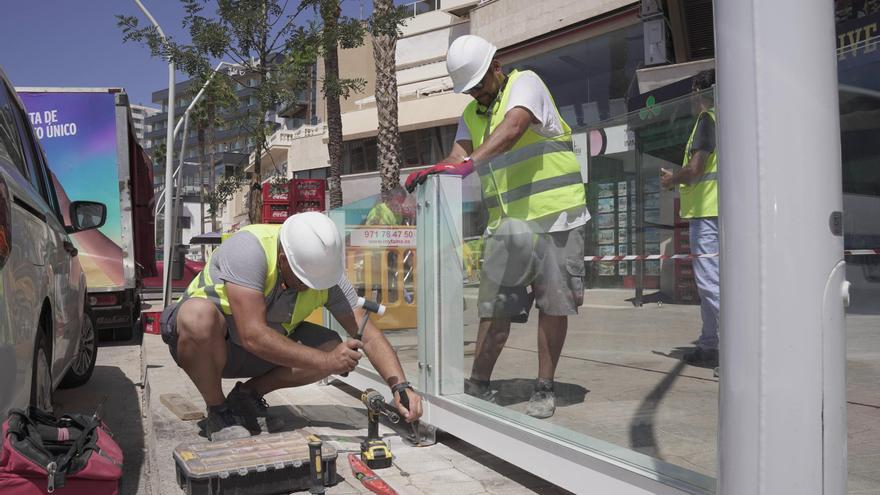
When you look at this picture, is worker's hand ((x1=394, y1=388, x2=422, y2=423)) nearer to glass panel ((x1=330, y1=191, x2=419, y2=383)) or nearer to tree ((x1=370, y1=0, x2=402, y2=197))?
glass panel ((x1=330, y1=191, x2=419, y2=383))

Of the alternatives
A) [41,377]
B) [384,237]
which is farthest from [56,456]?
[384,237]

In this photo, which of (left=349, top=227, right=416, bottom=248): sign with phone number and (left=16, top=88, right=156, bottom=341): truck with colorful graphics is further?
(left=16, top=88, right=156, bottom=341): truck with colorful graphics

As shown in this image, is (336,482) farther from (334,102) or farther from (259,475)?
(334,102)

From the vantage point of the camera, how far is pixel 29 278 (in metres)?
2.98

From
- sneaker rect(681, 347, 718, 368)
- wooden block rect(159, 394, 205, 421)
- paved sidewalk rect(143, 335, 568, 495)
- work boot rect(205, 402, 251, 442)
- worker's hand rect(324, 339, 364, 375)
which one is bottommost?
paved sidewalk rect(143, 335, 568, 495)

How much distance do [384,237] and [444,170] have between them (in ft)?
5.20

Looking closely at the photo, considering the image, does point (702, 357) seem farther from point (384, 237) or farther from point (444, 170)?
point (384, 237)

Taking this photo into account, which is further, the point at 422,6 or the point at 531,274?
the point at 422,6

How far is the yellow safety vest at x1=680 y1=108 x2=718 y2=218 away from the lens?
7.77 feet

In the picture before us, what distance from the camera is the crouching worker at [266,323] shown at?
11.4 ft

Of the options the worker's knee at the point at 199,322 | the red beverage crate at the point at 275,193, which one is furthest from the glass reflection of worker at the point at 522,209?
the red beverage crate at the point at 275,193

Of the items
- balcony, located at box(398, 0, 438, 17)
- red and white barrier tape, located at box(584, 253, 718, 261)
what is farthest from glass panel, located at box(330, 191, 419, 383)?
balcony, located at box(398, 0, 438, 17)

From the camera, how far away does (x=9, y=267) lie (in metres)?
2.60

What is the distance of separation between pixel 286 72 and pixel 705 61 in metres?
7.11
